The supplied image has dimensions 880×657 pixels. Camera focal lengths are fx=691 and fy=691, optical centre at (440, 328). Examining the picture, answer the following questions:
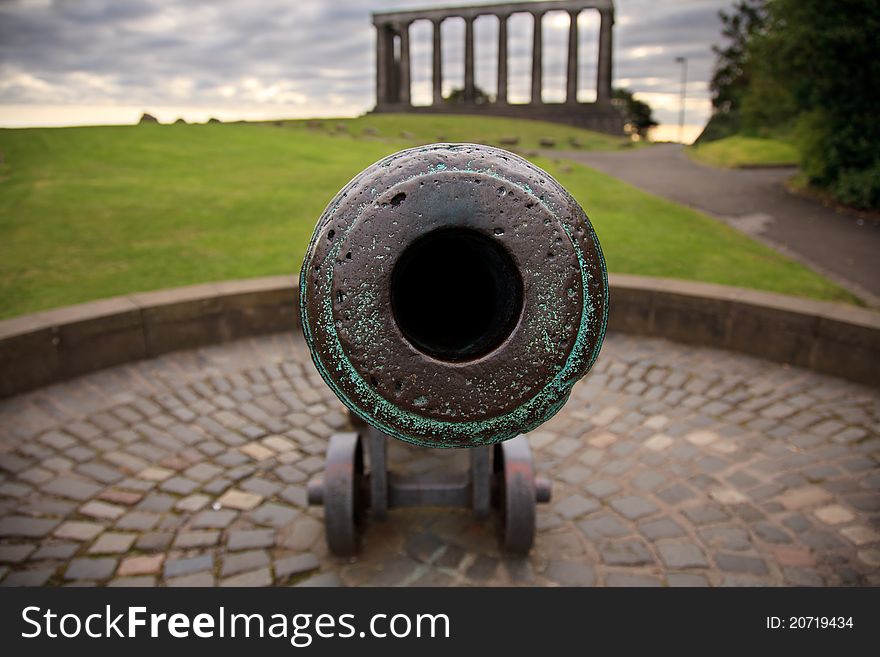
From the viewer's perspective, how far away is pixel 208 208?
9.52 metres

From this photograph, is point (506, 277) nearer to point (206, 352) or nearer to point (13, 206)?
point (206, 352)

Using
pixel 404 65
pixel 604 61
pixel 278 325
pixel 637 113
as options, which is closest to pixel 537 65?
pixel 604 61

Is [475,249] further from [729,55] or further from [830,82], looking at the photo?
[729,55]

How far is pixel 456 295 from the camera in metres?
2.04

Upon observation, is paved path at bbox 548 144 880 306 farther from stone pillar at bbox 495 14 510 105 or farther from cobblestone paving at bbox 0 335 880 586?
stone pillar at bbox 495 14 510 105

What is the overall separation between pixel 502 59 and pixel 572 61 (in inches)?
202

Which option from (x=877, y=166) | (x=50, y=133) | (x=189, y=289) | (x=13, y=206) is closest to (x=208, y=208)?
(x=13, y=206)

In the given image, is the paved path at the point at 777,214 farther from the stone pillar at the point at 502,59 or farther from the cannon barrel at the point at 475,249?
the stone pillar at the point at 502,59

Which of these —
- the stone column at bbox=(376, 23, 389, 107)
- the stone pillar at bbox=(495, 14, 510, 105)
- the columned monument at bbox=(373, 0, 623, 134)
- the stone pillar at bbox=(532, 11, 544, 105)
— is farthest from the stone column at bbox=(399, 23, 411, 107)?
the stone pillar at bbox=(532, 11, 544, 105)

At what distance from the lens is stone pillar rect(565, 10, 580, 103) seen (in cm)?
4509

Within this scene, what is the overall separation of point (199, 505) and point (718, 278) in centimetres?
544

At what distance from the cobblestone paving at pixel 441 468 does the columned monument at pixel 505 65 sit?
4413 centimetres

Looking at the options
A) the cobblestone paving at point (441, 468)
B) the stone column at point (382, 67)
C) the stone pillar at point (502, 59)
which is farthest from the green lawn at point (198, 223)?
the stone column at point (382, 67)

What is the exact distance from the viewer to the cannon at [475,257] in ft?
5.79
